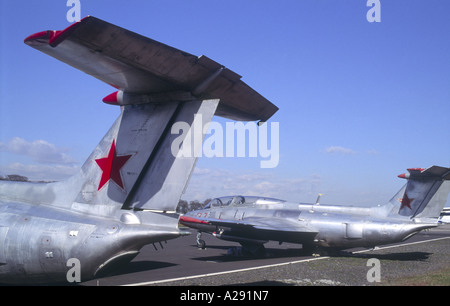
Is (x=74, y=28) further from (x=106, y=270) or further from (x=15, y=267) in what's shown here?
(x=15, y=267)

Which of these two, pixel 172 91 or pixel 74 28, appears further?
pixel 172 91

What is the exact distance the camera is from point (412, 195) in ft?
62.5

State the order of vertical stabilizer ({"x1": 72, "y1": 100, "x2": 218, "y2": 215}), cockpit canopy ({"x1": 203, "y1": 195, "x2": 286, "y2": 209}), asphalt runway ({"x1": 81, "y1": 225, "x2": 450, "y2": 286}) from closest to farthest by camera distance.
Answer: vertical stabilizer ({"x1": 72, "y1": 100, "x2": 218, "y2": 215}) → asphalt runway ({"x1": 81, "y1": 225, "x2": 450, "y2": 286}) → cockpit canopy ({"x1": 203, "y1": 195, "x2": 286, "y2": 209})

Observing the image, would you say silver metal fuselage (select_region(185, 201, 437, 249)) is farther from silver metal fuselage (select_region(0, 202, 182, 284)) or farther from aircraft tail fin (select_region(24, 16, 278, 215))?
silver metal fuselage (select_region(0, 202, 182, 284))

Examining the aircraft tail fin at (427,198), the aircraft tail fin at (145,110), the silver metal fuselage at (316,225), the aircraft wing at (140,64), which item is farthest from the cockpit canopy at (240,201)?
the aircraft wing at (140,64)

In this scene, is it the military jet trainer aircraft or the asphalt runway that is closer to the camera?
the military jet trainer aircraft

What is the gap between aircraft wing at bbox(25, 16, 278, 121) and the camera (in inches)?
170

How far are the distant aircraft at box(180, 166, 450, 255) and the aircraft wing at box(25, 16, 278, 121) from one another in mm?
12170

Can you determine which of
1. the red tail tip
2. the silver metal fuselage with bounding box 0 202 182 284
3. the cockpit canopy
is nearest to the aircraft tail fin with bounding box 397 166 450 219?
the cockpit canopy

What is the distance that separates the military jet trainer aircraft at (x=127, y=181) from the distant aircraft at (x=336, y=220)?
11.5 meters

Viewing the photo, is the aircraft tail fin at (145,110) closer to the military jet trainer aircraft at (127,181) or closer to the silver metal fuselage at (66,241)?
the military jet trainer aircraft at (127,181)

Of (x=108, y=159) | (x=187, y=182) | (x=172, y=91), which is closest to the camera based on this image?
(x=187, y=182)

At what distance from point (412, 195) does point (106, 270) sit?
17.0 m

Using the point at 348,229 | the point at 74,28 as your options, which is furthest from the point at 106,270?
the point at 348,229
